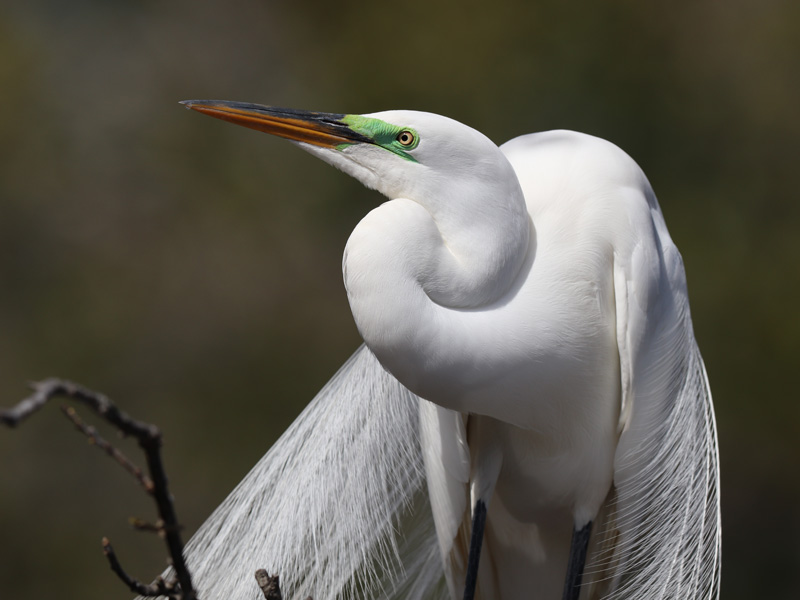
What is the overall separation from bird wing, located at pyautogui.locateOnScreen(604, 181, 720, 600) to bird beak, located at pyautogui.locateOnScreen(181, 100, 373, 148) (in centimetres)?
40

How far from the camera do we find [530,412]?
41.6 inches

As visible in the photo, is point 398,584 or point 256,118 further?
point 398,584

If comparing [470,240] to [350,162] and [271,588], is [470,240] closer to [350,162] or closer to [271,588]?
[350,162]

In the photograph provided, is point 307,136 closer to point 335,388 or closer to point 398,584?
point 335,388

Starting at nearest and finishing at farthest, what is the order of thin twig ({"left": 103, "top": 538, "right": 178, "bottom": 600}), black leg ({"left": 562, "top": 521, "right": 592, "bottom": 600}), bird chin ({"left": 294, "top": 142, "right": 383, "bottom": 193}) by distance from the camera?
thin twig ({"left": 103, "top": 538, "right": 178, "bottom": 600}) < bird chin ({"left": 294, "top": 142, "right": 383, "bottom": 193}) < black leg ({"left": 562, "top": 521, "right": 592, "bottom": 600})

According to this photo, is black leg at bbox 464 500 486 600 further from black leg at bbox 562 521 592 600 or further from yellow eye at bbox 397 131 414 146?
yellow eye at bbox 397 131 414 146

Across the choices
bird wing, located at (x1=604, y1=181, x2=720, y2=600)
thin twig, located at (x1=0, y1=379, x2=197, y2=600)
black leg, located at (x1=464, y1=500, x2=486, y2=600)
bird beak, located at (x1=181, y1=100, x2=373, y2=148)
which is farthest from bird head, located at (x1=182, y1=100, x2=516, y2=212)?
black leg, located at (x1=464, y1=500, x2=486, y2=600)

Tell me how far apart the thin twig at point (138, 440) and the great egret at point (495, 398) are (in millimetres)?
302

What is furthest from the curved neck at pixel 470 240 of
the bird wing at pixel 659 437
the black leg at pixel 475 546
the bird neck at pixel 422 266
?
the black leg at pixel 475 546

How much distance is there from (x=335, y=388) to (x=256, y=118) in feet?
1.66

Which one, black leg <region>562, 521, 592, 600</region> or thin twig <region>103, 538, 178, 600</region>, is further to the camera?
black leg <region>562, 521, 592, 600</region>

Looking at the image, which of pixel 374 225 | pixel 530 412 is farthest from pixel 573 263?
pixel 374 225

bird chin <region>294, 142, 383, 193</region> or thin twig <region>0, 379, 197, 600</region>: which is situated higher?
bird chin <region>294, 142, 383, 193</region>

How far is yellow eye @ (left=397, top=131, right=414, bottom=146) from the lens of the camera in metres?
0.94
